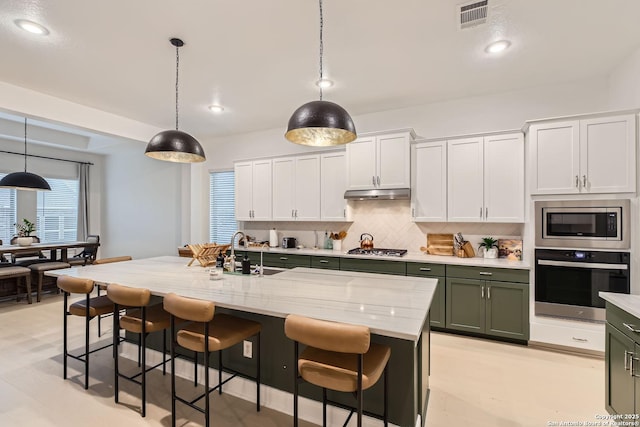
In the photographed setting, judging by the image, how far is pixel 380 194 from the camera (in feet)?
13.6

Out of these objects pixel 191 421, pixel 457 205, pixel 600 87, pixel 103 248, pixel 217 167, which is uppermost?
pixel 600 87

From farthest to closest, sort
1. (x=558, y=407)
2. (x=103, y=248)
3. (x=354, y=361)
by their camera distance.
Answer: (x=103, y=248)
(x=558, y=407)
(x=354, y=361)

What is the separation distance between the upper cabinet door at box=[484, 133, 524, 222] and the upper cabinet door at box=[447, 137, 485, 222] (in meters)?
0.07

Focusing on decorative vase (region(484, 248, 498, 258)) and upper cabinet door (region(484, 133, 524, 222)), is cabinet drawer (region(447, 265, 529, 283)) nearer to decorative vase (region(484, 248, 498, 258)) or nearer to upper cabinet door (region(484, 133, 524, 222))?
decorative vase (region(484, 248, 498, 258))

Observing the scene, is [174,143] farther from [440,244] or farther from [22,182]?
[22,182]

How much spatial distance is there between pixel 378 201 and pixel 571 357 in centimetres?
275

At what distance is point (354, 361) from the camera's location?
171 cm

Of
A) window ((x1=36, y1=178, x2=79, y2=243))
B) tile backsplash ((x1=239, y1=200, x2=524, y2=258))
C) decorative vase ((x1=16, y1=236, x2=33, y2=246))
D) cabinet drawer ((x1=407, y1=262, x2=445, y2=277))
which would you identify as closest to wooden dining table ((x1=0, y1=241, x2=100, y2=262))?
decorative vase ((x1=16, y1=236, x2=33, y2=246))

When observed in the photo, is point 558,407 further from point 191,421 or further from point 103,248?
point 103,248

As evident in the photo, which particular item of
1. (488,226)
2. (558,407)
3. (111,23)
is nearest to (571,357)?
(558,407)

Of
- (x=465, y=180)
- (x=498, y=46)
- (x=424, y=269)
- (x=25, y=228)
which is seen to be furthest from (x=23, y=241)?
(x=498, y=46)

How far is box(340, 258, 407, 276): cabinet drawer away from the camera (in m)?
3.84

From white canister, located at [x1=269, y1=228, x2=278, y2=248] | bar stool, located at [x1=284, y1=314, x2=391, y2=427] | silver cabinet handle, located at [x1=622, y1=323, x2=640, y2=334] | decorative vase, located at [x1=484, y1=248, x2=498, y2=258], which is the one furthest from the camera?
white canister, located at [x1=269, y1=228, x2=278, y2=248]

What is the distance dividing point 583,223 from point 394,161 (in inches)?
81.6
